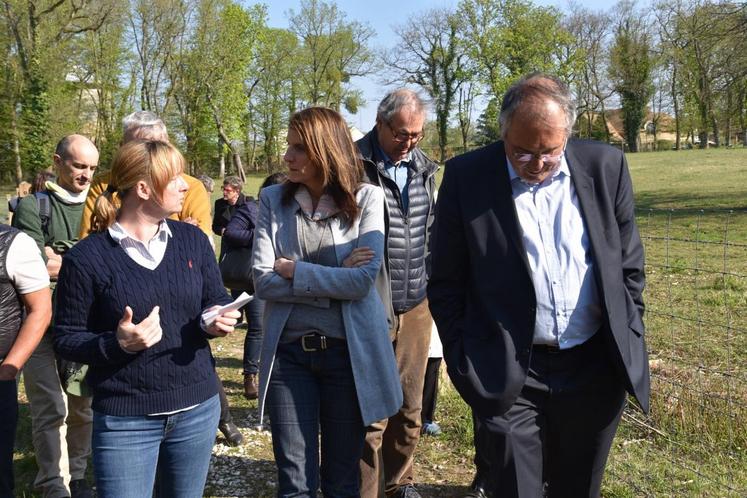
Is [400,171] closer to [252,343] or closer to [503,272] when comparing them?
[503,272]

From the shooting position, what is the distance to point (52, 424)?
147 inches

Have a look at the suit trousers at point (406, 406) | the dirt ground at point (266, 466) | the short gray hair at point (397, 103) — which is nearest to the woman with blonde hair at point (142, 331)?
the suit trousers at point (406, 406)

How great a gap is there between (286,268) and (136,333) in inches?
28.6

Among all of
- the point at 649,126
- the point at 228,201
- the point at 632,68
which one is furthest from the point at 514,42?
the point at 228,201

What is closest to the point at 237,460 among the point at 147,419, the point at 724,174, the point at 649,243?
the point at 147,419

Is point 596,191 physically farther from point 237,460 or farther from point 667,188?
point 667,188

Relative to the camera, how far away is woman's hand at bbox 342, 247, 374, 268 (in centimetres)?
276

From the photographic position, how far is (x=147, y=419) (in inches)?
93.4

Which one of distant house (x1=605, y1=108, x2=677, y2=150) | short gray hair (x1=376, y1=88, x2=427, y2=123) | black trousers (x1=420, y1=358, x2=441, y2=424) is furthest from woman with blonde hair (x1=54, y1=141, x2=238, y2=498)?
distant house (x1=605, y1=108, x2=677, y2=150)

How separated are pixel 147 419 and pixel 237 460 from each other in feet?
7.13

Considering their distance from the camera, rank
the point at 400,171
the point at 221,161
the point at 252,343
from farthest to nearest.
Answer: the point at 221,161, the point at 252,343, the point at 400,171

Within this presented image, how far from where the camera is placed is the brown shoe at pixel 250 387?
5.46 metres

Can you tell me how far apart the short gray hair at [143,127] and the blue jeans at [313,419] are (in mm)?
1398

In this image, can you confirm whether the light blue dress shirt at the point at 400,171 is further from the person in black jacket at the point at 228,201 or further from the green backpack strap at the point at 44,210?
the person in black jacket at the point at 228,201
